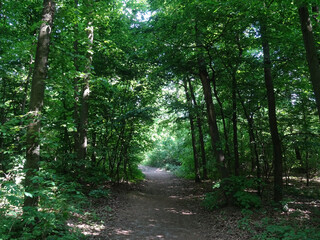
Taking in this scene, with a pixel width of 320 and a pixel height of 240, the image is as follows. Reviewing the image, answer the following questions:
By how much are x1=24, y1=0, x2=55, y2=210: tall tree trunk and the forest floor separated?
2.24m

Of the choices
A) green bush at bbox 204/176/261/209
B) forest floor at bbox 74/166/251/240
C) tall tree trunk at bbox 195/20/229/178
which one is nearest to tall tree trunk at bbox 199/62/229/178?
tall tree trunk at bbox 195/20/229/178

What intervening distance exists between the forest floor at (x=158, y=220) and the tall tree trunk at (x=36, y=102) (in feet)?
7.35

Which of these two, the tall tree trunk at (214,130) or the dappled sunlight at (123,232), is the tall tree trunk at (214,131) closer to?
the tall tree trunk at (214,130)

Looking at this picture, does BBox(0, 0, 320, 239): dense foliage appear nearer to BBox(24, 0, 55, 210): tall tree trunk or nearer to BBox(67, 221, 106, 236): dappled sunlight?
BBox(24, 0, 55, 210): tall tree trunk

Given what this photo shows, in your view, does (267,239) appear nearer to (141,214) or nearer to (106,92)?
(141,214)

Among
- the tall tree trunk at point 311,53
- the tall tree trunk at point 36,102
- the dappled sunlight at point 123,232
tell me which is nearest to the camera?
the tall tree trunk at point 36,102

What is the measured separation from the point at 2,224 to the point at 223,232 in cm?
552

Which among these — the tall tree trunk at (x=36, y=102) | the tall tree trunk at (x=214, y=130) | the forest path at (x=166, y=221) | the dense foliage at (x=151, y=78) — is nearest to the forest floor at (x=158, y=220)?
the forest path at (x=166, y=221)

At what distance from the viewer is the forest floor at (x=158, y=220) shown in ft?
19.3

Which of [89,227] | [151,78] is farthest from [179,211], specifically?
[151,78]

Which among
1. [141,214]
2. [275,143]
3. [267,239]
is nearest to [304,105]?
[275,143]

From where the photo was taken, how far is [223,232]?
617cm

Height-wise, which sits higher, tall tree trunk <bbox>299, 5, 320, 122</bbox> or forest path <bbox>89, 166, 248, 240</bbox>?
tall tree trunk <bbox>299, 5, 320, 122</bbox>

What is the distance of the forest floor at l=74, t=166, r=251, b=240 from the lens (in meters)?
5.88
